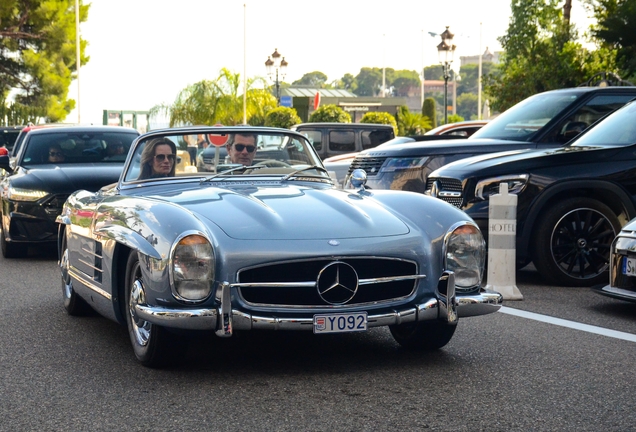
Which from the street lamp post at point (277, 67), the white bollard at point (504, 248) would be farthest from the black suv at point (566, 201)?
the street lamp post at point (277, 67)

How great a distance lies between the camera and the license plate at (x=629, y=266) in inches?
297

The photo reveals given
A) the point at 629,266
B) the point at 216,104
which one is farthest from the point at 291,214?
the point at 216,104

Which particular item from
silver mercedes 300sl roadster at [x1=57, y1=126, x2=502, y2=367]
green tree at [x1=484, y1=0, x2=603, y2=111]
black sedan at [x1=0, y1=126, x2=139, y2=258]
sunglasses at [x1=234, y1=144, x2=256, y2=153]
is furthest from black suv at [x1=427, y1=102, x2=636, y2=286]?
green tree at [x1=484, y1=0, x2=603, y2=111]

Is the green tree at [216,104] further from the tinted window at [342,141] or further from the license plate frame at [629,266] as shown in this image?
the license plate frame at [629,266]

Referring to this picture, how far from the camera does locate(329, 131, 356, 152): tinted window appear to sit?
22.1m

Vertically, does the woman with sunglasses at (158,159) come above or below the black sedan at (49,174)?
above

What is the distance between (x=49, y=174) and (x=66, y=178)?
298 millimetres

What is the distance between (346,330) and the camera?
17.5ft

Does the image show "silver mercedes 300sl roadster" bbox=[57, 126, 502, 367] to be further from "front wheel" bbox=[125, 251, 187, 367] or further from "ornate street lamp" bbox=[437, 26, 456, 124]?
"ornate street lamp" bbox=[437, 26, 456, 124]

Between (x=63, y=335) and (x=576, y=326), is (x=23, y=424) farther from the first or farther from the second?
(x=576, y=326)

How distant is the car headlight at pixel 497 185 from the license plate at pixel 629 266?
2.04 m

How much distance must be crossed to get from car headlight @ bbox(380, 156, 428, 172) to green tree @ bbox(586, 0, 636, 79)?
37.8 feet

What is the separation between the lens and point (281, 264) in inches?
212

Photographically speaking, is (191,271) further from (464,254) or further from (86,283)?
(86,283)
